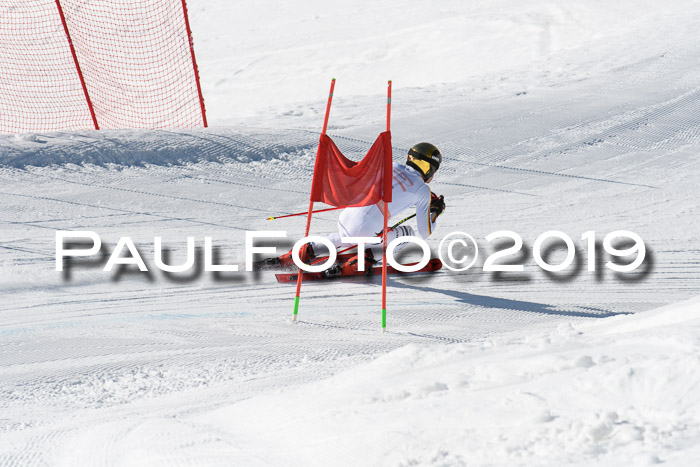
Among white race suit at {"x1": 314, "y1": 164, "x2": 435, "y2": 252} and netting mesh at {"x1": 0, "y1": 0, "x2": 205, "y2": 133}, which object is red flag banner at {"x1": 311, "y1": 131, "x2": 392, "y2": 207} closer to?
white race suit at {"x1": 314, "y1": 164, "x2": 435, "y2": 252}

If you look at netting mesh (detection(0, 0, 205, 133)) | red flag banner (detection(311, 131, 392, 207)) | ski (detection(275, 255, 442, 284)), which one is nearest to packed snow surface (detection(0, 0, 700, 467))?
ski (detection(275, 255, 442, 284))

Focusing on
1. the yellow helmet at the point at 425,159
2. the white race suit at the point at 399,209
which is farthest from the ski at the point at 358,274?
the yellow helmet at the point at 425,159

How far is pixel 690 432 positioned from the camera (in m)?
2.87

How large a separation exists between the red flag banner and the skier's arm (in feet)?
2.67

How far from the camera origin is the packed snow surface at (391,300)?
333 centimetres

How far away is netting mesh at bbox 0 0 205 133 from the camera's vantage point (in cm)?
1189

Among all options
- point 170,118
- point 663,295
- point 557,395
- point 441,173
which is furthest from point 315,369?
point 170,118

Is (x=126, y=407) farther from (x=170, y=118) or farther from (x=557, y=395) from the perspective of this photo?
(x=170, y=118)

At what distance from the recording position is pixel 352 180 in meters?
5.91

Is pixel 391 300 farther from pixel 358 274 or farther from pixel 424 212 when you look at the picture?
pixel 424 212

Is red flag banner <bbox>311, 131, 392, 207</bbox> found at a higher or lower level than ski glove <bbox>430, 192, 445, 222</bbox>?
higher

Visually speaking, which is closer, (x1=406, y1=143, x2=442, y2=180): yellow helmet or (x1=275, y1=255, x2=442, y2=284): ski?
(x1=406, y1=143, x2=442, y2=180): yellow helmet

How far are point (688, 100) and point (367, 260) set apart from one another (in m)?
7.20

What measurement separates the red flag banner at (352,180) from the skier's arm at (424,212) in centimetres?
81
